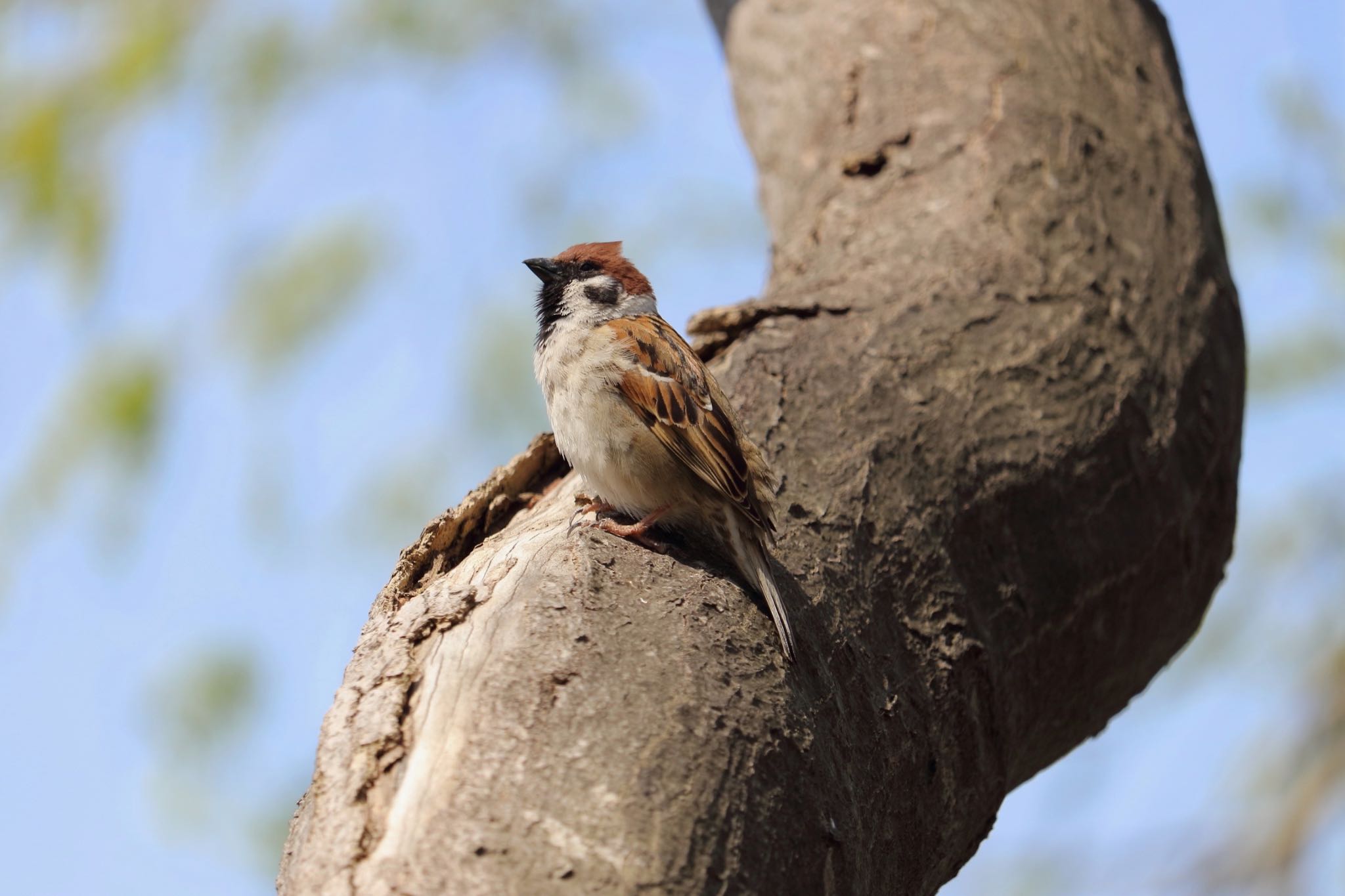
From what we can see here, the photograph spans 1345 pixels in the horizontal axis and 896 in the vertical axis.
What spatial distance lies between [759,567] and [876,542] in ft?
1.11

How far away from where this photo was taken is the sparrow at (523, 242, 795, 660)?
2.64 meters

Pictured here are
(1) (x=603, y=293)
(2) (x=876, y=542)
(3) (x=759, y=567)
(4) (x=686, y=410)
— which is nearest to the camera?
(3) (x=759, y=567)

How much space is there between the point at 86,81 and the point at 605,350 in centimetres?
280

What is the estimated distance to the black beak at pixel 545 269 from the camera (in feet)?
12.2

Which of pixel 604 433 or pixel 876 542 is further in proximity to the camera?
pixel 604 433

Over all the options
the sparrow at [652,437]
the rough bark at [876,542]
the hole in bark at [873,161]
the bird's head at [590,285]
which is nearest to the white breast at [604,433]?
the sparrow at [652,437]

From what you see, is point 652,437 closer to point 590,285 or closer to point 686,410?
point 686,410

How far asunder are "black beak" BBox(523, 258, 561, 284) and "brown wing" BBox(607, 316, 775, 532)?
1.45 feet

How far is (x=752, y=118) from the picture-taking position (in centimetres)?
442

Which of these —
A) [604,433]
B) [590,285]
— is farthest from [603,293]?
[604,433]

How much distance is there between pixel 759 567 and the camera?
2.44 meters

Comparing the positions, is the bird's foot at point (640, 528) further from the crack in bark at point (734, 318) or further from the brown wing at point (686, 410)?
the crack in bark at point (734, 318)

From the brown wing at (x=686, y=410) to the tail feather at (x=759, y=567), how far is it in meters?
0.04

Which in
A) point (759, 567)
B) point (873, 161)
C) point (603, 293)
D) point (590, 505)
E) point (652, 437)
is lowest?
point (759, 567)
